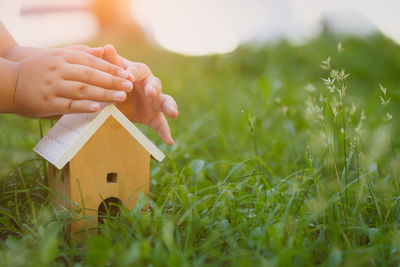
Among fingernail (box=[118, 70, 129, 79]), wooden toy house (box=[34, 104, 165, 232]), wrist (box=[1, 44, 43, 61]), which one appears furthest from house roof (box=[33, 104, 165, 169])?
wrist (box=[1, 44, 43, 61])

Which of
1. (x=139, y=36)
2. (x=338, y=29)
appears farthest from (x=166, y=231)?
(x=139, y=36)

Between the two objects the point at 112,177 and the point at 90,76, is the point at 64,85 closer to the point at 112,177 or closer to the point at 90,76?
the point at 90,76

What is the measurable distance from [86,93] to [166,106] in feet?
1.09

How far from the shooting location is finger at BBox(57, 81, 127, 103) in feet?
4.61

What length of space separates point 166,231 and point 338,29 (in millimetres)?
6295

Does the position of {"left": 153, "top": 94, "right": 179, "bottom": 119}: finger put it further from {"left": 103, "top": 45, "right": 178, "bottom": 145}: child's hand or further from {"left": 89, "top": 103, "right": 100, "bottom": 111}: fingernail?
{"left": 89, "top": 103, "right": 100, "bottom": 111}: fingernail

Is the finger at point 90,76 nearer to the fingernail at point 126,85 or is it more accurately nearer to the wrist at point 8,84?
the fingernail at point 126,85

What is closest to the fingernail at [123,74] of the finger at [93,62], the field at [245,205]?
the finger at [93,62]

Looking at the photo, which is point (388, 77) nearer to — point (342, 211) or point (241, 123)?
point (241, 123)

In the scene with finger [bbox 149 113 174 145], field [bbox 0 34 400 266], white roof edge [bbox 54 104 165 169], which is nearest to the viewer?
field [bbox 0 34 400 266]

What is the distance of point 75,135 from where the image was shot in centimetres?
143

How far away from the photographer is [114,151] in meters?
1.51

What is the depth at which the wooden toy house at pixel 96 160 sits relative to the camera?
55.9 inches

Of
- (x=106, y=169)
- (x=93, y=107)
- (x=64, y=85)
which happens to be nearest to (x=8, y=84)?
(x=64, y=85)
